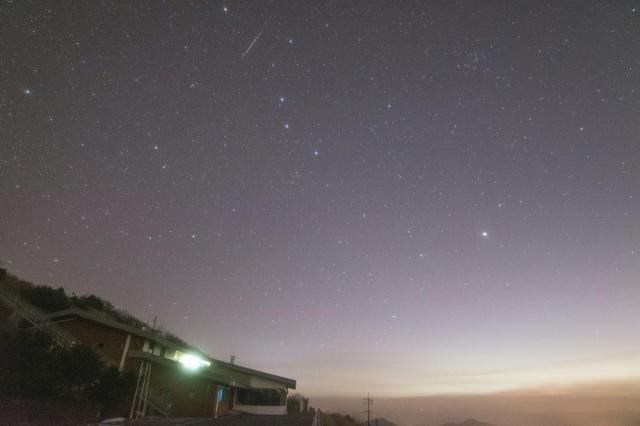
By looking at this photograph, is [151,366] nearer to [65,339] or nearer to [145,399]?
[145,399]

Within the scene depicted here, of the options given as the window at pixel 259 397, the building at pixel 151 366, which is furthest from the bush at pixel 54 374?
the window at pixel 259 397

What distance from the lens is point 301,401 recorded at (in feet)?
163

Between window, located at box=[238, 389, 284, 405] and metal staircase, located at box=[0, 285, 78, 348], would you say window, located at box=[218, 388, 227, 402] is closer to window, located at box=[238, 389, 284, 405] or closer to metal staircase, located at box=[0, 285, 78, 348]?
window, located at box=[238, 389, 284, 405]

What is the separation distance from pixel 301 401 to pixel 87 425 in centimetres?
3933

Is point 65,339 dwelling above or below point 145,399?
above

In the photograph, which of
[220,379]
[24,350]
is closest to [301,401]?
[220,379]

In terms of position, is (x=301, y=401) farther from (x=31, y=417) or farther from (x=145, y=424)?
(x=31, y=417)

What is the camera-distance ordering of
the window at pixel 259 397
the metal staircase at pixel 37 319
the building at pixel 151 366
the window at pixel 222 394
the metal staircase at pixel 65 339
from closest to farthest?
the metal staircase at pixel 65 339 → the metal staircase at pixel 37 319 → the building at pixel 151 366 → the window at pixel 222 394 → the window at pixel 259 397

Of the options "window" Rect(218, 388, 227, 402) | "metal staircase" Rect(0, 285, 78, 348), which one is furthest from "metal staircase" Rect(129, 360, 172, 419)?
"window" Rect(218, 388, 227, 402)

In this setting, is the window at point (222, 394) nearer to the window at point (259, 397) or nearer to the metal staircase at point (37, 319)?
the window at point (259, 397)

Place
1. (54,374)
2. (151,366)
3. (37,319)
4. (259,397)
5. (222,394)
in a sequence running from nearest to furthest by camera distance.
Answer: (54,374) → (37,319) → (151,366) → (222,394) → (259,397)

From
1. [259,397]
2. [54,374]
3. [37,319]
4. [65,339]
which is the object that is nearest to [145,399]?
[54,374]

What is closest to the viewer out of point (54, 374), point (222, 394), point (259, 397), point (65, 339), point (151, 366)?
point (54, 374)

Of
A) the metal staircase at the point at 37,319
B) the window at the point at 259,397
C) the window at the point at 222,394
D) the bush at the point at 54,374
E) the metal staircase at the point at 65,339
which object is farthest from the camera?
the window at the point at 259,397
